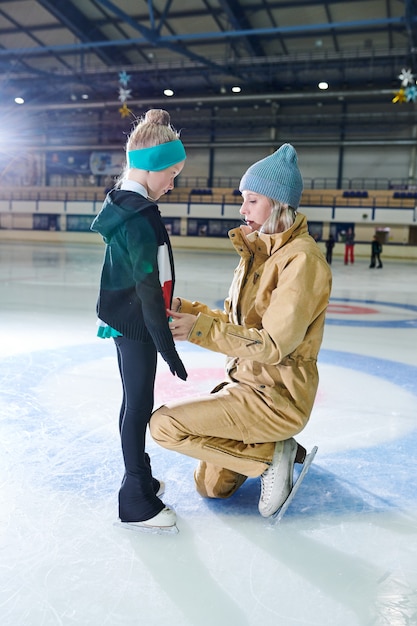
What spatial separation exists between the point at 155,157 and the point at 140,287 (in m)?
0.47

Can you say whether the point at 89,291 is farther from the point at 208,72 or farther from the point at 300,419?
the point at 208,72

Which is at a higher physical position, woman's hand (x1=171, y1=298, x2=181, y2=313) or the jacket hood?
the jacket hood

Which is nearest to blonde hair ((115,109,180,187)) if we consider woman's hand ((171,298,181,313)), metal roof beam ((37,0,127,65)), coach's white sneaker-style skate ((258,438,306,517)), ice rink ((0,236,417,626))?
woman's hand ((171,298,181,313))

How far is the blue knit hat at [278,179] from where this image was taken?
6.95 feet

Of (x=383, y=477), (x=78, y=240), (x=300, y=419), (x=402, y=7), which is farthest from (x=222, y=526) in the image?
(x=78, y=240)

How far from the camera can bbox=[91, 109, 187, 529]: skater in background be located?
192 centimetres

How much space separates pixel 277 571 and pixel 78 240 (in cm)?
3354

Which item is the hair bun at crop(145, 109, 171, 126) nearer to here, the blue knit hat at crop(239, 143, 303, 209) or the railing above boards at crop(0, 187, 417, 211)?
the blue knit hat at crop(239, 143, 303, 209)

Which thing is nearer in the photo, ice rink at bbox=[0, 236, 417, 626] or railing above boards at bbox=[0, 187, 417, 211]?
ice rink at bbox=[0, 236, 417, 626]

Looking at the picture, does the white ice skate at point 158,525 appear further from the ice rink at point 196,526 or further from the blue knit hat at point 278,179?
the blue knit hat at point 278,179

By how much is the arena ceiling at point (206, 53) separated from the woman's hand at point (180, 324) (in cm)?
2015

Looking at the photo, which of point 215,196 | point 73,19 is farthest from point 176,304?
point 215,196

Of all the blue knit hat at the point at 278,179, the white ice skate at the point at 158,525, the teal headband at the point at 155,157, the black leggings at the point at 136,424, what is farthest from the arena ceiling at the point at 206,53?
the white ice skate at the point at 158,525

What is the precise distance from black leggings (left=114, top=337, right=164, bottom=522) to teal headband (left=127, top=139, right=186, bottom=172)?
64 cm
